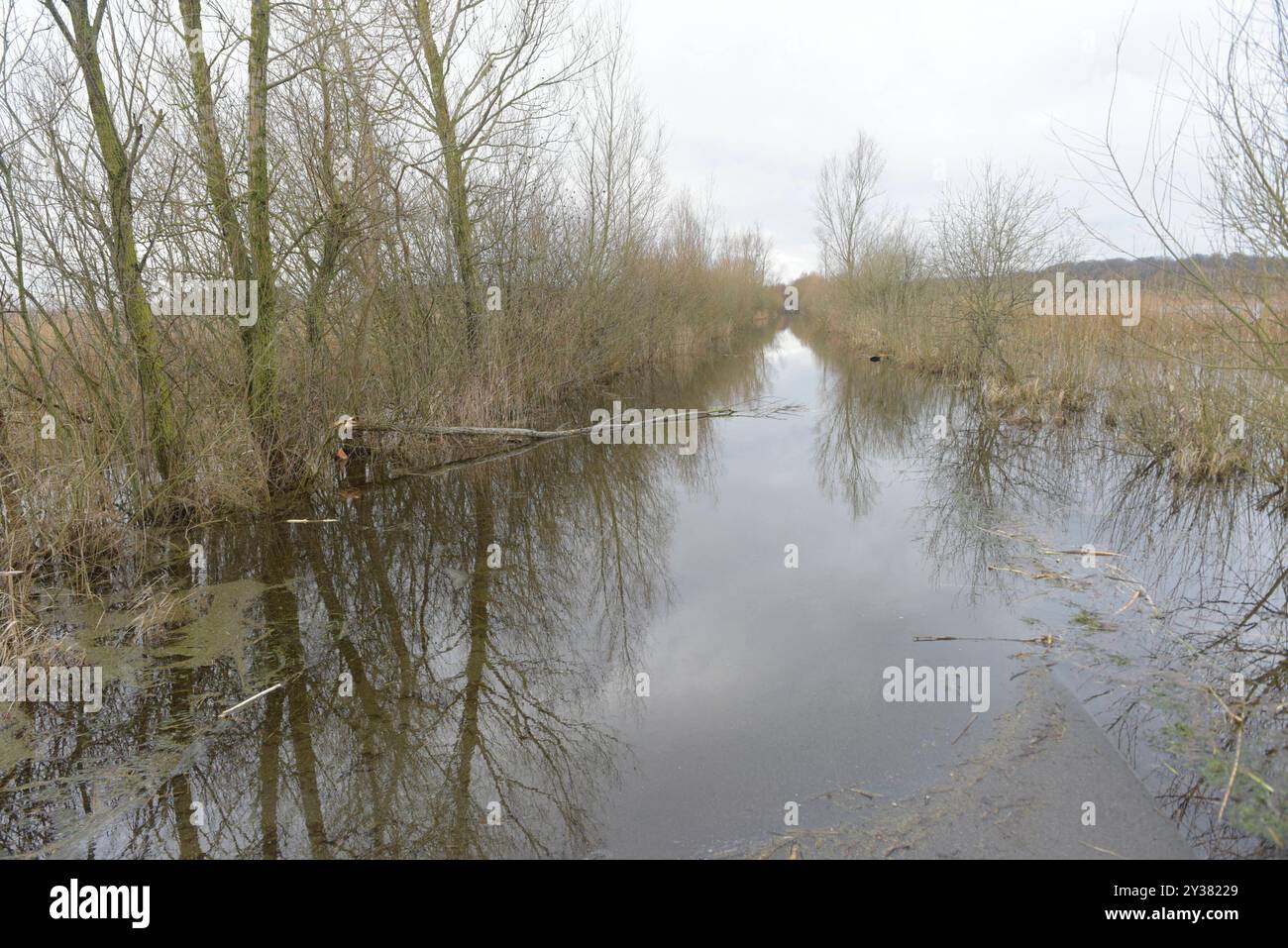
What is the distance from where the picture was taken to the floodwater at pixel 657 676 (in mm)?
3135

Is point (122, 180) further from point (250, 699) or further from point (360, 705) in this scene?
point (360, 705)

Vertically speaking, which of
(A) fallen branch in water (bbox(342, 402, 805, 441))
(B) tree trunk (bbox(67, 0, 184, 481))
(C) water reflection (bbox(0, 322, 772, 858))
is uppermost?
(B) tree trunk (bbox(67, 0, 184, 481))

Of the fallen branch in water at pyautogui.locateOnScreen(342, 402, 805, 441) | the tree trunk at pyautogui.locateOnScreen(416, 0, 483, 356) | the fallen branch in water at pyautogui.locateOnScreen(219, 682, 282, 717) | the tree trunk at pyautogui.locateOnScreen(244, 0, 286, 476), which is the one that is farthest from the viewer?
the tree trunk at pyautogui.locateOnScreen(416, 0, 483, 356)

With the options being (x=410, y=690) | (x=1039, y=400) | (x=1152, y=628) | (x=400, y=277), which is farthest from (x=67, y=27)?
(x=1039, y=400)

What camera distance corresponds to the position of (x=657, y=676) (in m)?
4.49

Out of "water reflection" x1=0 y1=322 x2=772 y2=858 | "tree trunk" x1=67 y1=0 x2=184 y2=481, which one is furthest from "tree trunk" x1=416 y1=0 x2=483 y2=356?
"water reflection" x1=0 y1=322 x2=772 y2=858

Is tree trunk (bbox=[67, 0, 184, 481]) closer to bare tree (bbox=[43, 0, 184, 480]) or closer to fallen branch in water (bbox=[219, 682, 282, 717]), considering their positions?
bare tree (bbox=[43, 0, 184, 480])

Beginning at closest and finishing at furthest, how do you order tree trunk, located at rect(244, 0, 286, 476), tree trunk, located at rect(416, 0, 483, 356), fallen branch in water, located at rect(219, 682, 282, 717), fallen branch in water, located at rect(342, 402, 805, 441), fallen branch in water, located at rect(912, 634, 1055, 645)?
fallen branch in water, located at rect(219, 682, 282, 717), fallen branch in water, located at rect(912, 634, 1055, 645), tree trunk, located at rect(244, 0, 286, 476), fallen branch in water, located at rect(342, 402, 805, 441), tree trunk, located at rect(416, 0, 483, 356)

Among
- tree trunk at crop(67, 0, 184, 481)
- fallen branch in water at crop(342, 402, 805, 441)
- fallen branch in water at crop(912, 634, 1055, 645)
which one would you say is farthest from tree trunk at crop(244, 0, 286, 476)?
fallen branch in water at crop(912, 634, 1055, 645)

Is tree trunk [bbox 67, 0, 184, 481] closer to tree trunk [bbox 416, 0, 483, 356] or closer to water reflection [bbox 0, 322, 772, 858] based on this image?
water reflection [bbox 0, 322, 772, 858]

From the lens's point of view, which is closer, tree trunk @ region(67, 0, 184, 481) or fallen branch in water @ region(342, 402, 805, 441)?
tree trunk @ region(67, 0, 184, 481)

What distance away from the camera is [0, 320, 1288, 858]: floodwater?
313cm

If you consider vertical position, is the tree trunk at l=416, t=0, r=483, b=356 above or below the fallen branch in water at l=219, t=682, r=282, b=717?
above
